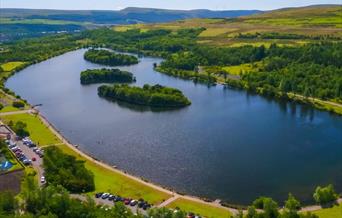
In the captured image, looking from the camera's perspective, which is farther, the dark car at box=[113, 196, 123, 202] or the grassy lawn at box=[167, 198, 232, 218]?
the dark car at box=[113, 196, 123, 202]

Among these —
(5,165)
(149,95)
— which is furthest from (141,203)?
(149,95)

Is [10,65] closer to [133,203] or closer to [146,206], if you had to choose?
[133,203]

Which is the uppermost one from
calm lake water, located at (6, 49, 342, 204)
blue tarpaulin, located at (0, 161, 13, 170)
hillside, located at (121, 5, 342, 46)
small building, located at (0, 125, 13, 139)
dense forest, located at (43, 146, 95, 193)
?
hillside, located at (121, 5, 342, 46)

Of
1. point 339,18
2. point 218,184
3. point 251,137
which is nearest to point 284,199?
point 218,184

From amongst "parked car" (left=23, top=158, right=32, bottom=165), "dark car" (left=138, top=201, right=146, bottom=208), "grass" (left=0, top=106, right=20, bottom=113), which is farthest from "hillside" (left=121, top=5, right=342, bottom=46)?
"dark car" (left=138, top=201, right=146, bottom=208)

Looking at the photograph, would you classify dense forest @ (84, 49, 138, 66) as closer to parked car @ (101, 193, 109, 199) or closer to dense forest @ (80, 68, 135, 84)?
dense forest @ (80, 68, 135, 84)
